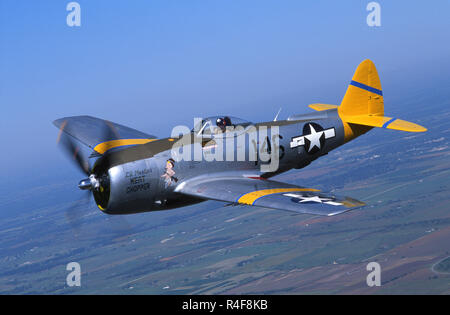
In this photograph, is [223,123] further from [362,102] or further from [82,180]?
[362,102]

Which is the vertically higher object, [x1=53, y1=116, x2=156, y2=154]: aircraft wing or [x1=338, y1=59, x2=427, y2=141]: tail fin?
[x1=338, y1=59, x2=427, y2=141]: tail fin

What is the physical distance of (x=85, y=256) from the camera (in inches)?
4540

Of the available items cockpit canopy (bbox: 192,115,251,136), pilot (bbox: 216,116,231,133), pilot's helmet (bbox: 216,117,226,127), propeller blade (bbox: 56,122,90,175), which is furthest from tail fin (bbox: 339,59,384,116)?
propeller blade (bbox: 56,122,90,175)

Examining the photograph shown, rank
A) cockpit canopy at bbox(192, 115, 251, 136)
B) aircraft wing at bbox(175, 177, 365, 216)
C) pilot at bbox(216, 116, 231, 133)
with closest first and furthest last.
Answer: aircraft wing at bbox(175, 177, 365, 216), cockpit canopy at bbox(192, 115, 251, 136), pilot at bbox(216, 116, 231, 133)

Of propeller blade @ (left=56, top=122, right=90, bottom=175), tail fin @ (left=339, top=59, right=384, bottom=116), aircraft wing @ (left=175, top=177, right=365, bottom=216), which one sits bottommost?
aircraft wing @ (left=175, top=177, right=365, bottom=216)

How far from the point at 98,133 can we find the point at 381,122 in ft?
38.5

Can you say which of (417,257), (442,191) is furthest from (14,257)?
(442,191)

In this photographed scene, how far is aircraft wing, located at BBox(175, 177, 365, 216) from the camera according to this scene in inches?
452

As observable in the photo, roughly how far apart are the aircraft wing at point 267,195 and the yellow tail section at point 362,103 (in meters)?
6.10

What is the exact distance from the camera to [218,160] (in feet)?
50.0

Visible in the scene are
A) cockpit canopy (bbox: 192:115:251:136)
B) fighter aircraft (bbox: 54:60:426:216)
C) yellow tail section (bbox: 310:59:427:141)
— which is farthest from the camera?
yellow tail section (bbox: 310:59:427:141)

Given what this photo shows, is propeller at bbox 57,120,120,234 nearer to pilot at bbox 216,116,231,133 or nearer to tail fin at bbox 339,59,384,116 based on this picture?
pilot at bbox 216,116,231,133

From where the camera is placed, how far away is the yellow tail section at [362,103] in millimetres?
19141
